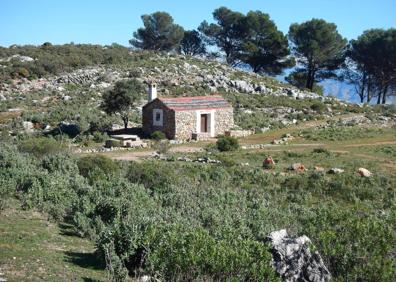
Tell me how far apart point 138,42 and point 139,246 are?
2634 inches

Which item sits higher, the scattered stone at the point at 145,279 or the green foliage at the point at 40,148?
the green foliage at the point at 40,148

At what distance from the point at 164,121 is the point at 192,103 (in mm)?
2504

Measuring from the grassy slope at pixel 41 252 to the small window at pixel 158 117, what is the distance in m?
23.5

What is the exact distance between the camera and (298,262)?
10156mm

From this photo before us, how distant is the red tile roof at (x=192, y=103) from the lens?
1433 inches

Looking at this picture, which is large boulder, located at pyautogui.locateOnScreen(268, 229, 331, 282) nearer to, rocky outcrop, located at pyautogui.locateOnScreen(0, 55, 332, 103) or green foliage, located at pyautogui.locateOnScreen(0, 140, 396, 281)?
green foliage, located at pyautogui.locateOnScreen(0, 140, 396, 281)

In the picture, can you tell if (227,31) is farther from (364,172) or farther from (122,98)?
(364,172)

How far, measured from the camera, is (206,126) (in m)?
38.0

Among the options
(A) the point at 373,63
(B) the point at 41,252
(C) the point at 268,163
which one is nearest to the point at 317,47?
(A) the point at 373,63

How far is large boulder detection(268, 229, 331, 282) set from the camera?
10094 mm

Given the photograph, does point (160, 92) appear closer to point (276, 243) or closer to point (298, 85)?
point (298, 85)

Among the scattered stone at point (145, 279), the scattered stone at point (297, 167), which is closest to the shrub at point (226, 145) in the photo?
the scattered stone at point (297, 167)

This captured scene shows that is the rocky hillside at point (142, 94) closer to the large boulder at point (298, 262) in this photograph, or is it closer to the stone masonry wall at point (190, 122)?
the stone masonry wall at point (190, 122)

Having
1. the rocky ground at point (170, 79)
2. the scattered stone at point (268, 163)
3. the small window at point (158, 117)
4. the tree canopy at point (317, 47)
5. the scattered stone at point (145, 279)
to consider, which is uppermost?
the tree canopy at point (317, 47)
